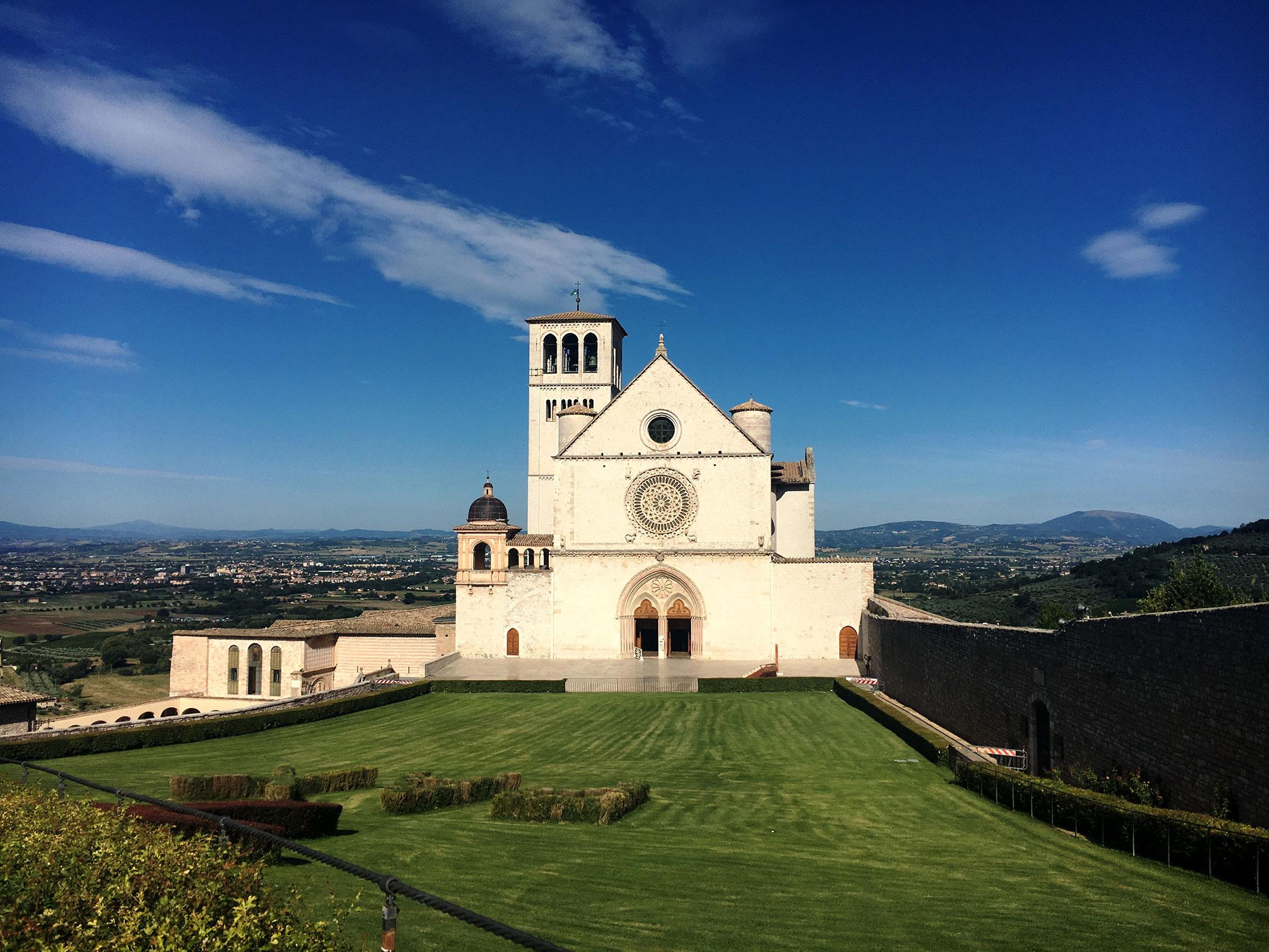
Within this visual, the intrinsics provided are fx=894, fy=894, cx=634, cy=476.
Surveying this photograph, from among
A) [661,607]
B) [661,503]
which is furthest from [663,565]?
[661,503]

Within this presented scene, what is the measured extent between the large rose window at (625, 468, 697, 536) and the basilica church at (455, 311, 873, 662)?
6 cm

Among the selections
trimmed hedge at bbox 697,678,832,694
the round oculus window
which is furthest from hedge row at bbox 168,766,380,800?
the round oculus window

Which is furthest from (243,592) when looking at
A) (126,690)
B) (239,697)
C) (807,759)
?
(807,759)

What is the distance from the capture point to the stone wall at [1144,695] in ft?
38.2

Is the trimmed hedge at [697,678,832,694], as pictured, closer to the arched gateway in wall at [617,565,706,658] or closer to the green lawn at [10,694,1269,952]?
the arched gateway in wall at [617,565,706,658]

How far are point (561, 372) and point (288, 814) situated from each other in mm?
44246

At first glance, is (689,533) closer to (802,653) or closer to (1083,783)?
(802,653)

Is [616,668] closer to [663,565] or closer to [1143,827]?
[663,565]

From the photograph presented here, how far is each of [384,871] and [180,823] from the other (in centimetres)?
250

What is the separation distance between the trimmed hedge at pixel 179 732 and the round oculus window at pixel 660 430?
18.5 m

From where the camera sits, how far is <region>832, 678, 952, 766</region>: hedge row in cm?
2091

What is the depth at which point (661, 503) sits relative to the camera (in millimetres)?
45094

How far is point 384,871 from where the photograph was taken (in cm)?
1038

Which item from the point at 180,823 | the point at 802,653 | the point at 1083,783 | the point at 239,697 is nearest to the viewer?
the point at 180,823
